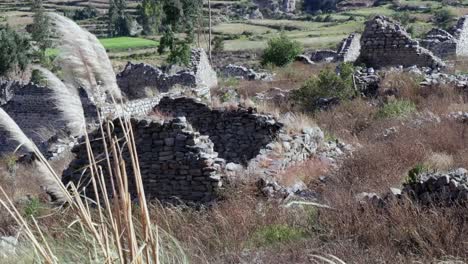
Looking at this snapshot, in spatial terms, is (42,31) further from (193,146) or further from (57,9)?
(57,9)

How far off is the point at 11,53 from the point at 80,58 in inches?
1468

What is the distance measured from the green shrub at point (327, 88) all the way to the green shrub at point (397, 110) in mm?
1906

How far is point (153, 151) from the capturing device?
879cm

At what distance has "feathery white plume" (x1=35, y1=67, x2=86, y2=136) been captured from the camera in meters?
2.75

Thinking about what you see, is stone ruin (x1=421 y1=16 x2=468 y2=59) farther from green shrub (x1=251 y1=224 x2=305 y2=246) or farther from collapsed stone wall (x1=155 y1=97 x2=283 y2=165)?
green shrub (x1=251 y1=224 x2=305 y2=246)

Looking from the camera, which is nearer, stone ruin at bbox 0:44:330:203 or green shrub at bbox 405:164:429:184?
green shrub at bbox 405:164:429:184

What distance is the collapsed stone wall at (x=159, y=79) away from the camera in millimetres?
19703

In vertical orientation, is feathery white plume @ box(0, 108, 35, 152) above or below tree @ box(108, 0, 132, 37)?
above

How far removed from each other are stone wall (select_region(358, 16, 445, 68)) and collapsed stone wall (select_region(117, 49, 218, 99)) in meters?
4.81

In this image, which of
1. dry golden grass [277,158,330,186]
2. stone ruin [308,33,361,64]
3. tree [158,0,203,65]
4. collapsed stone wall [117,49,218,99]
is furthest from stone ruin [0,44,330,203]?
tree [158,0,203,65]

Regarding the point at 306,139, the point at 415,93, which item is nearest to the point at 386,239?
the point at 306,139

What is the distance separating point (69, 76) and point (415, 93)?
11.5m

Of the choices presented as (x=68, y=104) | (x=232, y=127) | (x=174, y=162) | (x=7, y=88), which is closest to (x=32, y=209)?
(x=174, y=162)

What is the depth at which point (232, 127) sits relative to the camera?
1141 centimetres
